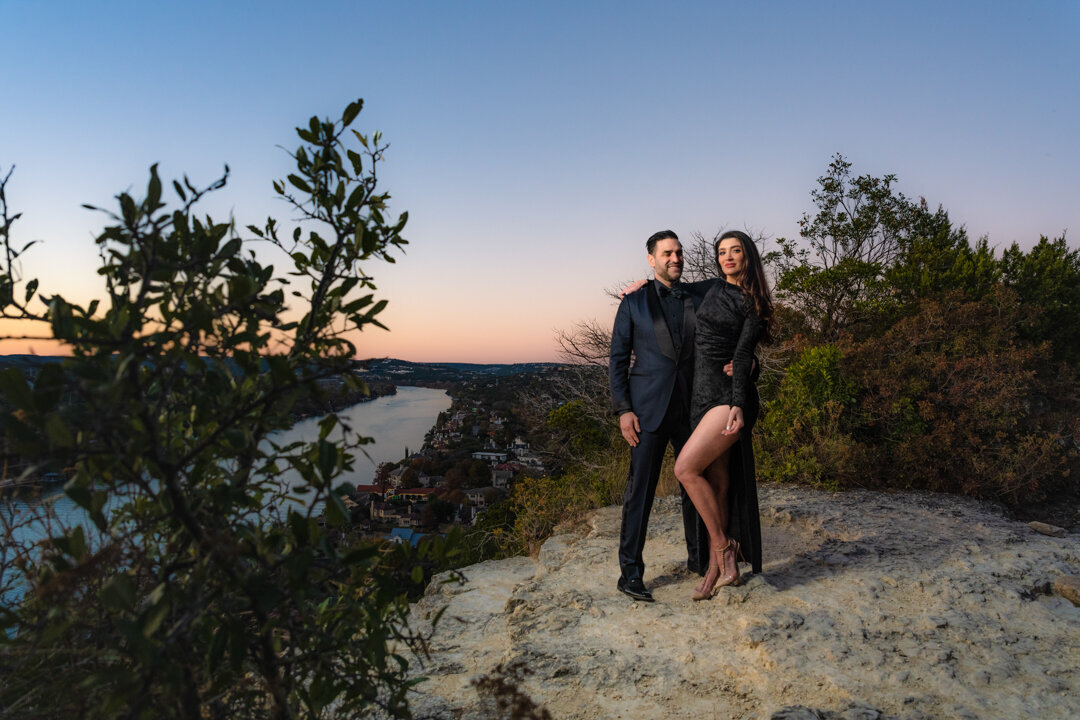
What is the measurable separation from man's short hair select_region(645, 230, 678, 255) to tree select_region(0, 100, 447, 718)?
7.37 feet

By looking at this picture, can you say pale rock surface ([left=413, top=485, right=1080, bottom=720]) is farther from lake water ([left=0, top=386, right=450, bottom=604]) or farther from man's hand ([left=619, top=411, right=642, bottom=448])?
man's hand ([left=619, top=411, right=642, bottom=448])

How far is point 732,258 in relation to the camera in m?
3.40

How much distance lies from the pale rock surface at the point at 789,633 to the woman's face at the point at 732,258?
5.52 ft

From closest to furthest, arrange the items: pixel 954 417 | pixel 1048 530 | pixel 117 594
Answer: pixel 117 594 → pixel 1048 530 → pixel 954 417

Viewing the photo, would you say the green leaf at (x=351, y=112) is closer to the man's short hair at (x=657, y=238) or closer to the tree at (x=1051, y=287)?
the man's short hair at (x=657, y=238)

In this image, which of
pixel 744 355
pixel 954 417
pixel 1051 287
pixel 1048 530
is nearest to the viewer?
pixel 744 355

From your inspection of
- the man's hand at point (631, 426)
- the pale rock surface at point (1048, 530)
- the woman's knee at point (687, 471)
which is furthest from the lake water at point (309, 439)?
the pale rock surface at point (1048, 530)

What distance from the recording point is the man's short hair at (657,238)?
11.6 feet

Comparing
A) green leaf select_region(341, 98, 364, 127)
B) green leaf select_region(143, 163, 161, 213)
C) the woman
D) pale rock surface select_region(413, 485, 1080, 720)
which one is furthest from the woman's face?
green leaf select_region(143, 163, 161, 213)

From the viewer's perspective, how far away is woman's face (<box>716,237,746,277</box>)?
3395 millimetres

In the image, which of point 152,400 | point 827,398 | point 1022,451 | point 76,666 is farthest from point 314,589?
point 1022,451

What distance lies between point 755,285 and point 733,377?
527 mm

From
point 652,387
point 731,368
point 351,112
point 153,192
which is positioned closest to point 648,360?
point 652,387

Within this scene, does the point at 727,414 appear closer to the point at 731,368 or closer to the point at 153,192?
the point at 731,368
